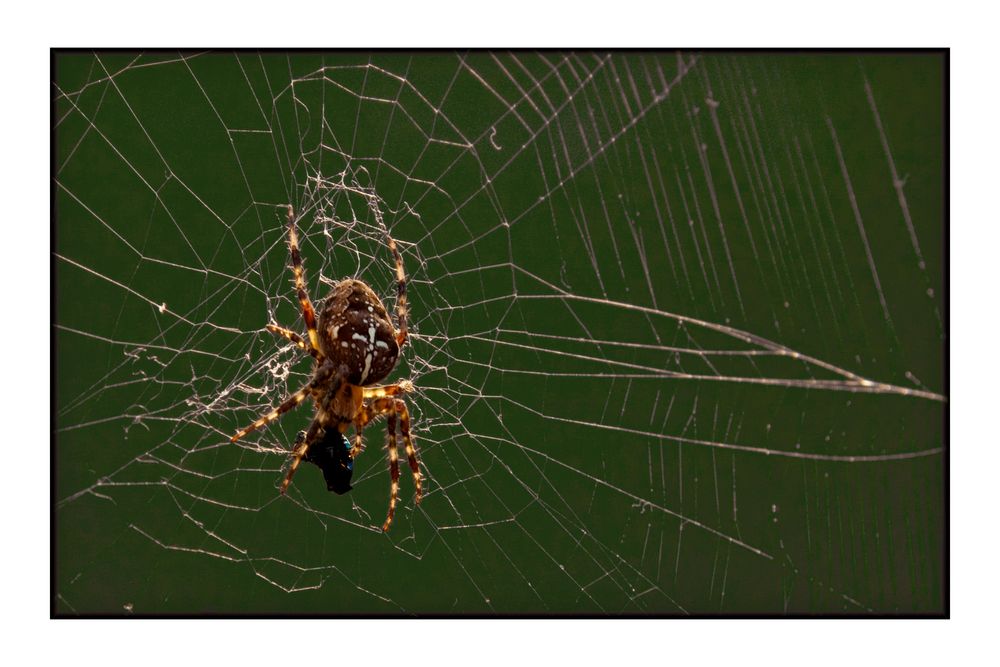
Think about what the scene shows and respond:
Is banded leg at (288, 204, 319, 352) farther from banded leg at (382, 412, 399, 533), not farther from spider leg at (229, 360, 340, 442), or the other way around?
banded leg at (382, 412, 399, 533)

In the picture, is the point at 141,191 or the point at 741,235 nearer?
the point at 141,191

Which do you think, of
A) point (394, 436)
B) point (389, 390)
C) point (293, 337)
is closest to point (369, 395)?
point (389, 390)

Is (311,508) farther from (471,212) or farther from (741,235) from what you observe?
(741,235)

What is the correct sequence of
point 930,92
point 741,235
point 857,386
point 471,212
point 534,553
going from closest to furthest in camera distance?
1. point 930,92
2. point 857,386
3. point 471,212
4. point 741,235
5. point 534,553

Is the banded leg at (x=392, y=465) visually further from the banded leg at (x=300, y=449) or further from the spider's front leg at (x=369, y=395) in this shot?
the banded leg at (x=300, y=449)

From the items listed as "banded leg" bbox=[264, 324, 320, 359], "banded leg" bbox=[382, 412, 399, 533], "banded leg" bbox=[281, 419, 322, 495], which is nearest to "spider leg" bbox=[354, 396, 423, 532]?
"banded leg" bbox=[382, 412, 399, 533]

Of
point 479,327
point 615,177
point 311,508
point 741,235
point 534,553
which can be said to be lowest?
point 534,553

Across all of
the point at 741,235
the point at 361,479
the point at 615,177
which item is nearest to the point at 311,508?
the point at 361,479

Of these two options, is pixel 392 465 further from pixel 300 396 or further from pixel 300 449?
pixel 300 396
